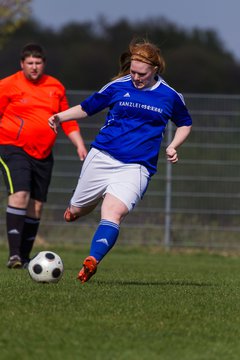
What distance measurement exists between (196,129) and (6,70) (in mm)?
17427

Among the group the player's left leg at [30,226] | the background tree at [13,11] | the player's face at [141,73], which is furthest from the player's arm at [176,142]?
the background tree at [13,11]

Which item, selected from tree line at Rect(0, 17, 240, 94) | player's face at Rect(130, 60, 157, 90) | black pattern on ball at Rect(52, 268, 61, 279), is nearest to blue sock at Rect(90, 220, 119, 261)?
black pattern on ball at Rect(52, 268, 61, 279)

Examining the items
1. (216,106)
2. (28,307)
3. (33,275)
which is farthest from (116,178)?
(216,106)

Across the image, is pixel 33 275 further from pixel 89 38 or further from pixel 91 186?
pixel 89 38

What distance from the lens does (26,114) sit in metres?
11.5

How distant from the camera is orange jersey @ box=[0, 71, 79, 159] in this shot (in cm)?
1150

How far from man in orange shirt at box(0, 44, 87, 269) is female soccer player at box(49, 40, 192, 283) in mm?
2410

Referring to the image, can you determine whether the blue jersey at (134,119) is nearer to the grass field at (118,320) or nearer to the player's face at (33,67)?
the grass field at (118,320)

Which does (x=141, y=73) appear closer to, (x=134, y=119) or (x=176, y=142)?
(x=134, y=119)

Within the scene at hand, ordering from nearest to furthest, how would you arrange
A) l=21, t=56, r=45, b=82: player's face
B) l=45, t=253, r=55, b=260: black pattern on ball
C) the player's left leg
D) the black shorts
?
l=45, t=253, r=55, b=260: black pattern on ball → the black shorts → l=21, t=56, r=45, b=82: player's face → the player's left leg

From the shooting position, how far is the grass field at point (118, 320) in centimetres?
591

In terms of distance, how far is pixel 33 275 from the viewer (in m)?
8.80

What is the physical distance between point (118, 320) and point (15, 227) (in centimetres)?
501

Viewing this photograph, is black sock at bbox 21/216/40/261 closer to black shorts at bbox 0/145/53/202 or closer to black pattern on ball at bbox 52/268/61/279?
black shorts at bbox 0/145/53/202
